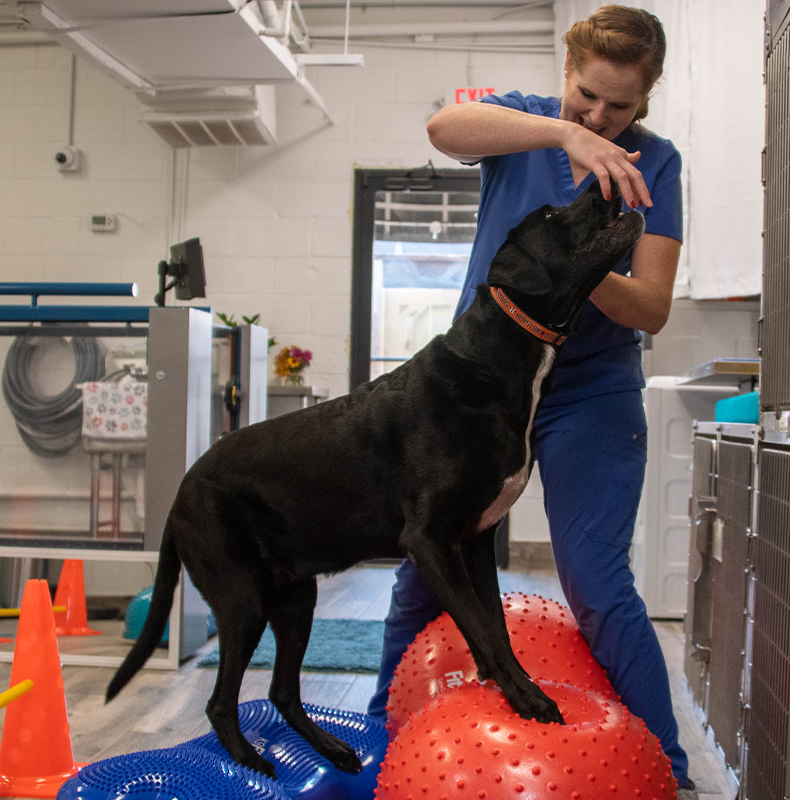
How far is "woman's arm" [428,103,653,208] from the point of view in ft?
3.84

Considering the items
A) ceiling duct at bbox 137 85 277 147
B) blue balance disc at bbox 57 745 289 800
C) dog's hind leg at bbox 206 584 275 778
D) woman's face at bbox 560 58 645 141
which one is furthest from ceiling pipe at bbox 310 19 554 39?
blue balance disc at bbox 57 745 289 800

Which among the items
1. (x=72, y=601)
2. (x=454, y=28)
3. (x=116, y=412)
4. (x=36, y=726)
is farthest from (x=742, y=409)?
(x=454, y=28)

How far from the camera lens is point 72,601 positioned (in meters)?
3.10

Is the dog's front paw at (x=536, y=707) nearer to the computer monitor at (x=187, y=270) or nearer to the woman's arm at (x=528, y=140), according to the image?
the woman's arm at (x=528, y=140)

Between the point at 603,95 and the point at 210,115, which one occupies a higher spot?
the point at 210,115

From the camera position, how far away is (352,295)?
5121 millimetres

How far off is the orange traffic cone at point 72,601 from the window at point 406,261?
2.41 meters

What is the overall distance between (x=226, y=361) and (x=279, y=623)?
2.02 m

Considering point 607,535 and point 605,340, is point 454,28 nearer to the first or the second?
point 605,340

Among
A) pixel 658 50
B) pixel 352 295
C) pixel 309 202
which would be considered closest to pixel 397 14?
pixel 309 202

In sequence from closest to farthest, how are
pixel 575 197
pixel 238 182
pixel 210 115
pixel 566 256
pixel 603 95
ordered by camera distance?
pixel 566 256, pixel 603 95, pixel 575 197, pixel 210 115, pixel 238 182

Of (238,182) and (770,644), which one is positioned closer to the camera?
(770,644)

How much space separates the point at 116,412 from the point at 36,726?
1.37 meters

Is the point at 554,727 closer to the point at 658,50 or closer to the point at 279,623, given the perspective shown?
the point at 279,623
